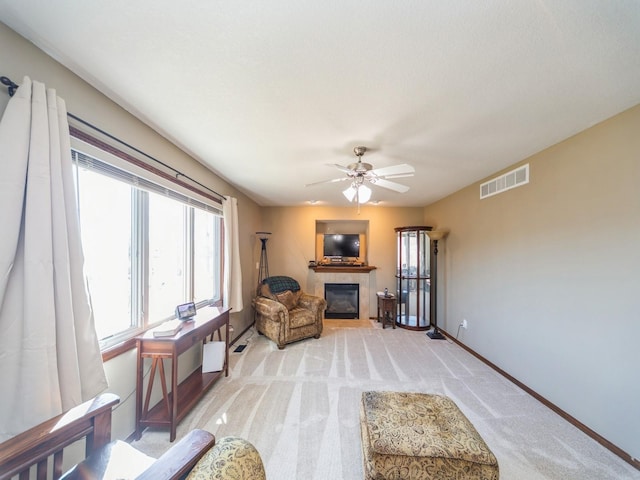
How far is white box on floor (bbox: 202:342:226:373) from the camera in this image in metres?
2.46

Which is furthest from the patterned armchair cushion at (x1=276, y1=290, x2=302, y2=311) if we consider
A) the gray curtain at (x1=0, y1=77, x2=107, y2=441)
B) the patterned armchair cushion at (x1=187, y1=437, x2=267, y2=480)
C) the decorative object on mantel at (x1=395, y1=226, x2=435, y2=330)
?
the patterned armchair cushion at (x1=187, y1=437, x2=267, y2=480)

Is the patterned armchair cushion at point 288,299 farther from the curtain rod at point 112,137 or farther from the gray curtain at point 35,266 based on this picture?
the gray curtain at point 35,266

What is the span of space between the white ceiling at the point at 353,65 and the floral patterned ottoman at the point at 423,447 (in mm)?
2012

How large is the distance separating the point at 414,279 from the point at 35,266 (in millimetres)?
4554

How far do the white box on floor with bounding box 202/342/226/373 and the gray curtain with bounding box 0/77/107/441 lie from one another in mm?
1349

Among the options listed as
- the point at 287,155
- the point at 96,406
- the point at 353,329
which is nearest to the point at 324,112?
the point at 287,155

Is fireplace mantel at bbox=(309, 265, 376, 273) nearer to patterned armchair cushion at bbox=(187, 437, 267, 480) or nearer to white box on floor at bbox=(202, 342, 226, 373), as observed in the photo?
white box on floor at bbox=(202, 342, 226, 373)

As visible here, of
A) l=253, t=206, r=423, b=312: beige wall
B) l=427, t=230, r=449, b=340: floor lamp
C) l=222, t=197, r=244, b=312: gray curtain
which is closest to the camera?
l=222, t=197, r=244, b=312: gray curtain

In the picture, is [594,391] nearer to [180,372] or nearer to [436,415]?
[436,415]

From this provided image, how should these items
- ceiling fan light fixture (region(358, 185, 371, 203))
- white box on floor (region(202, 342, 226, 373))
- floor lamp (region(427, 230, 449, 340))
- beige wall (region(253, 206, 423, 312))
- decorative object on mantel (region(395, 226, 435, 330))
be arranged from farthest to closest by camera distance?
beige wall (region(253, 206, 423, 312)) → decorative object on mantel (region(395, 226, 435, 330)) → floor lamp (region(427, 230, 449, 340)) → white box on floor (region(202, 342, 226, 373)) → ceiling fan light fixture (region(358, 185, 371, 203))

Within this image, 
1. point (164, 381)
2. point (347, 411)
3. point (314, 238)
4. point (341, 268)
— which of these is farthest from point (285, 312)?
point (314, 238)

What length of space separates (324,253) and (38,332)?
14.2ft

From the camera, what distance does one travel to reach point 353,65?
125cm

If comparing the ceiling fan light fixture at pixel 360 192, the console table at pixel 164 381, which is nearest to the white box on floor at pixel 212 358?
the console table at pixel 164 381
